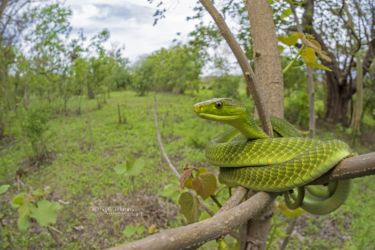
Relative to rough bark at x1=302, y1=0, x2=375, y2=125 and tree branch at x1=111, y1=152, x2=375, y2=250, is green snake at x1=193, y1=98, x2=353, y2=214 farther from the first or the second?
rough bark at x1=302, y1=0, x2=375, y2=125

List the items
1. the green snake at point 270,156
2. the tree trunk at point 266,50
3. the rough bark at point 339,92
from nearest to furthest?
the green snake at point 270,156
the tree trunk at point 266,50
the rough bark at point 339,92

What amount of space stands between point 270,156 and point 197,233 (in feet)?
1.36

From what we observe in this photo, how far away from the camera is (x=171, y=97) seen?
423 inches

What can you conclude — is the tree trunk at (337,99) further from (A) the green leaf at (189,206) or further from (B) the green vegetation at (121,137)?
(A) the green leaf at (189,206)

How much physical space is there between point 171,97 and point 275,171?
1008 cm

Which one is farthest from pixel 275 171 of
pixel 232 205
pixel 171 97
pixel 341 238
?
pixel 171 97

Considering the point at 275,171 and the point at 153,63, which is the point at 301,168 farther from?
the point at 153,63

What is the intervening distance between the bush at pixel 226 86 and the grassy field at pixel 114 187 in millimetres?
857

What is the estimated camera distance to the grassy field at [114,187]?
314 cm

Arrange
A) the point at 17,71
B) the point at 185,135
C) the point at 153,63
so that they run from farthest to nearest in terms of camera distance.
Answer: the point at 153,63 < the point at 17,71 < the point at 185,135

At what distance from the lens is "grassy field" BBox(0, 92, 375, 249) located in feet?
10.3

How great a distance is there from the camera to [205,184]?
92 centimetres

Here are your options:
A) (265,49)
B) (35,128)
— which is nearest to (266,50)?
(265,49)

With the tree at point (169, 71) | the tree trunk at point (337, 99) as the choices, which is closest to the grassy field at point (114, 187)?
the tree trunk at point (337, 99)
